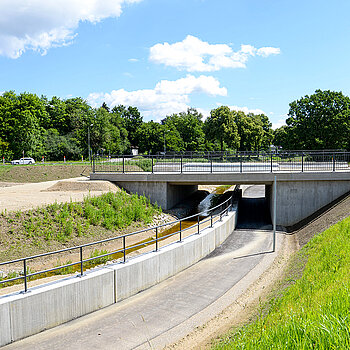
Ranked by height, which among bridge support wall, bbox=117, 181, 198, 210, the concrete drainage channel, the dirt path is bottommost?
the dirt path

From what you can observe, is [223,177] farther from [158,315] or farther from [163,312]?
[158,315]

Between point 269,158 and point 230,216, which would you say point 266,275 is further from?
point 269,158

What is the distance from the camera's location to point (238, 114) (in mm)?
67812

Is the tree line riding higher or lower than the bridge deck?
higher

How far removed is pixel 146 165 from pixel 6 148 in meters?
39.7

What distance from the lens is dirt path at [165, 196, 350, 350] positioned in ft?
27.4

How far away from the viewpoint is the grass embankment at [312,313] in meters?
3.94

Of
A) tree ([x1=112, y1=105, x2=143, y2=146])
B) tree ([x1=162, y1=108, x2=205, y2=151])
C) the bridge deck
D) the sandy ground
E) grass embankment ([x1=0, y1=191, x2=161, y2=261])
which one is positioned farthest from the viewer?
tree ([x1=112, y1=105, x2=143, y2=146])

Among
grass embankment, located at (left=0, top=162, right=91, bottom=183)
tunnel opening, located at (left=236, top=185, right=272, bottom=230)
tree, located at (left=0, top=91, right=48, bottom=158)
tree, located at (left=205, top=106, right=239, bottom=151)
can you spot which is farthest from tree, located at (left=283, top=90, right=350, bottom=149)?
tree, located at (left=0, top=91, right=48, bottom=158)

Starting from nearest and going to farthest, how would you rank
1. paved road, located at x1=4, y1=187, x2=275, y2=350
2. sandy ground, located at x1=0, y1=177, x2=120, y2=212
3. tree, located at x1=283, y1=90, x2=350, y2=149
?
paved road, located at x1=4, y1=187, x2=275, y2=350, sandy ground, located at x1=0, y1=177, x2=120, y2=212, tree, located at x1=283, y1=90, x2=350, y2=149

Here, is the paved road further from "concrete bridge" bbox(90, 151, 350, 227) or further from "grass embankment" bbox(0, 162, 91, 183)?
"grass embankment" bbox(0, 162, 91, 183)

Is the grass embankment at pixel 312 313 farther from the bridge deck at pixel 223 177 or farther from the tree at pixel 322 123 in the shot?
the tree at pixel 322 123

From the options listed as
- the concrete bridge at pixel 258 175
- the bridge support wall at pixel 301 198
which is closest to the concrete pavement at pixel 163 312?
the bridge support wall at pixel 301 198

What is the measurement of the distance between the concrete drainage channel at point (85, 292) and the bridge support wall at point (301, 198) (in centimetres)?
1067
